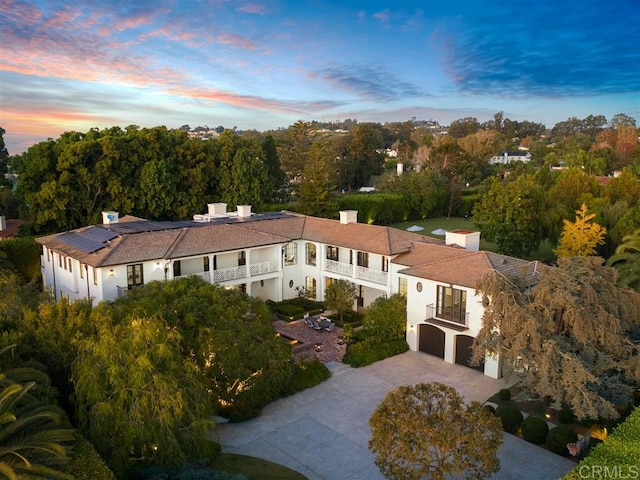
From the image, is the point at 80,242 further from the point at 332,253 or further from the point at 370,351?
the point at 370,351

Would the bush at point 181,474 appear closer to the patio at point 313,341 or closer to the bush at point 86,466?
the bush at point 86,466

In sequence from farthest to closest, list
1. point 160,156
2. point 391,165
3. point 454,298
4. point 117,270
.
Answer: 1. point 391,165
2. point 160,156
3. point 117,270
4. point 454,298

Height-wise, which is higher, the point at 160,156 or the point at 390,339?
the point at 160,156

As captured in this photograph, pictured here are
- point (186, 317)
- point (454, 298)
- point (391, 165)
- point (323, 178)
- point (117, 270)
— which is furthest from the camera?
point (391, 165)

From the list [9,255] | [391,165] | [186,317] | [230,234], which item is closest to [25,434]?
[186,317]

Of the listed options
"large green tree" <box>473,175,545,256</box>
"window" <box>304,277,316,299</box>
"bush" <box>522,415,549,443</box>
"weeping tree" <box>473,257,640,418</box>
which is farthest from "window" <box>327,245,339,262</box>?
"bush" <box>522,415,549,443</box>

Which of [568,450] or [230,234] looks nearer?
[568,450]

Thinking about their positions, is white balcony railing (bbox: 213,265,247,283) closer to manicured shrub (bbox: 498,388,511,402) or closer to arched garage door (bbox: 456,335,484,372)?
arched garage door (bbox: 456,335,484,372)

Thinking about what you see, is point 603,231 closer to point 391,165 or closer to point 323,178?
point 323,178

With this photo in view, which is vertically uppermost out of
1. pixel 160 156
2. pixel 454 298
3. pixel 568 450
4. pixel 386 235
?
pixel 160 156
